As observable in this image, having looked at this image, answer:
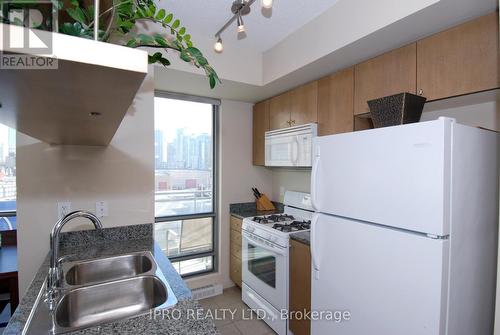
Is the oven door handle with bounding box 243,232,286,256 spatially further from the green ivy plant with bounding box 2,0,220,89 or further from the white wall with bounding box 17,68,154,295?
the green ivy plant with bounding box 2,0,220,89

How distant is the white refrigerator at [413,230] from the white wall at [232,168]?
174cm

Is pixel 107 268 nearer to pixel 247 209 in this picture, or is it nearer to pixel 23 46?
pixel 23 46

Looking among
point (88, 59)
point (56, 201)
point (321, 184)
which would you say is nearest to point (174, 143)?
point (56, 201)

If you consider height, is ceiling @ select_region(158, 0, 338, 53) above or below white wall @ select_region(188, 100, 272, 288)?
above

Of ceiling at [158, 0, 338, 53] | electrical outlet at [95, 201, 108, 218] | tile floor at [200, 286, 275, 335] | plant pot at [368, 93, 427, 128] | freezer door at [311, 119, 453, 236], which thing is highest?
ceiling at [158, 0, 338, 53]

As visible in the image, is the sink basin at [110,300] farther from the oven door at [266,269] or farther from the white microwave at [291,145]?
the white microwave at [291,145]

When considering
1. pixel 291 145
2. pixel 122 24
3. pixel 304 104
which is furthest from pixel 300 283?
pixel 122 24

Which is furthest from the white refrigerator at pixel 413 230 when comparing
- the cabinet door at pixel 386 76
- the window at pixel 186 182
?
the window at pixel 186 182

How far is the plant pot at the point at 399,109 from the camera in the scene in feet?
4.75

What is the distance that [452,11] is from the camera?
52.8 inches

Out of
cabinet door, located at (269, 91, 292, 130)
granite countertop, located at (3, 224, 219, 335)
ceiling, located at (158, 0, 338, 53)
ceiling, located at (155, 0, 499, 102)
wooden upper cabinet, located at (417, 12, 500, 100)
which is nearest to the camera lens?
granite countertop, located at (3, 224, 219, 335)

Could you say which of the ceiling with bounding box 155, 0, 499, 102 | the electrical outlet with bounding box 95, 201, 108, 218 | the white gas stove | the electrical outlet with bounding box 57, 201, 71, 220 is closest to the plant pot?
the ceiling with bounding box 155, 0, 499, 102

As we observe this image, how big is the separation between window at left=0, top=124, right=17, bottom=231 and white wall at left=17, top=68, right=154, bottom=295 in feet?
4.75

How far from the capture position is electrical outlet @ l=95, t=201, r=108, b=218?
1.64 meters
